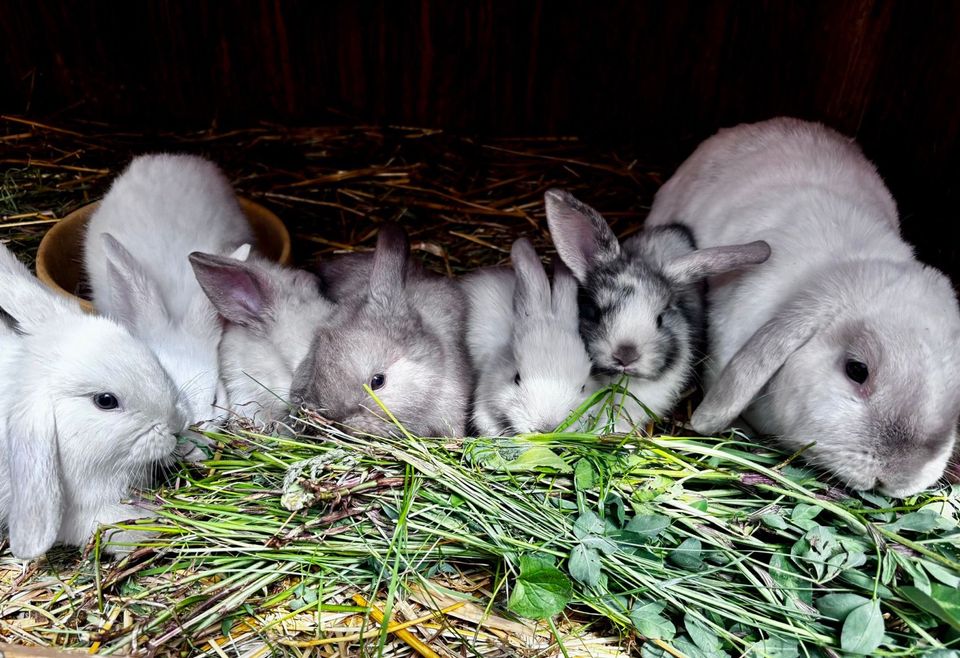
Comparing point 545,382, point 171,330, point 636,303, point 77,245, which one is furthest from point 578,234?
point 77,245

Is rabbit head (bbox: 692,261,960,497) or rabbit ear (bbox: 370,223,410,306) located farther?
rabbit ear (bbox: 370,223,410,306)

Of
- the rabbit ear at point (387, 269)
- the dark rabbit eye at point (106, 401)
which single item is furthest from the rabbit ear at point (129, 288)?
the rabbit ear at point (387, 269)

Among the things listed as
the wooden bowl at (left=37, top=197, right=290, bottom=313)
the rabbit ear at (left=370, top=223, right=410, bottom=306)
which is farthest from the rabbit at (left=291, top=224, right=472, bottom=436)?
the wooden bowl at (left=37, top=197, right=290, bottom=313)

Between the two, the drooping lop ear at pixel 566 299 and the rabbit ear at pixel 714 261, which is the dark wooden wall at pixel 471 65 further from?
the drooping lop ear at pixel 566 299

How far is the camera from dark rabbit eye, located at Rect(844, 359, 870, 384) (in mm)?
2332

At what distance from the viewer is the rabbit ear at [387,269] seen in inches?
112

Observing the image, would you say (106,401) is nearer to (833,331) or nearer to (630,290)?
(630,290)

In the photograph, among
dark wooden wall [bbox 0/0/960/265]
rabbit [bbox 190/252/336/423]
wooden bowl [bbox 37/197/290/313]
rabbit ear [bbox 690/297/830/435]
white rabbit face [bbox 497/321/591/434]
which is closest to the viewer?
rabbit ear [bbox 690/297/830/435]

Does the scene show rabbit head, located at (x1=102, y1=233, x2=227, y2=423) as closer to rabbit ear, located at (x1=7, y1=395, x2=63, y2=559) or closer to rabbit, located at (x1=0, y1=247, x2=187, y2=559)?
rabbit, located at (x1=0, y1=247, x2=187, y2=559)

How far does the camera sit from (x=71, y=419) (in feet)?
7.92

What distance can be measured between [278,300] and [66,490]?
972 millimetres

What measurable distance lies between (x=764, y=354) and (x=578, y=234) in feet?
2.50

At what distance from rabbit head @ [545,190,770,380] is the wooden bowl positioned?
133cm

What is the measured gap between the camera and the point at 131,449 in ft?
8.20
